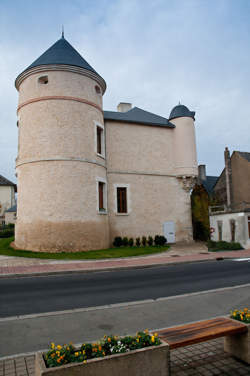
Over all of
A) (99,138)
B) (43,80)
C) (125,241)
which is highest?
(43,80)

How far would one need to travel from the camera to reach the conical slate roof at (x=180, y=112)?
2459 cm

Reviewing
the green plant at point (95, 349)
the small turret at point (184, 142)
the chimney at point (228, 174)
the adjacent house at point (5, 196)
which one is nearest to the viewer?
the green plant at point (95, 349)

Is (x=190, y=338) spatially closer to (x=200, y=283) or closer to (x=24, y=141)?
(x=200, y=283)

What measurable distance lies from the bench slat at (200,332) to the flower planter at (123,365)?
11.7 inches

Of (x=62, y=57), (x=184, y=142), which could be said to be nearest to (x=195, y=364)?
(x=62, y=57)

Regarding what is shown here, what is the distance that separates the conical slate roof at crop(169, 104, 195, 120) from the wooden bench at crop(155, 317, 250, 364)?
22.2 metres

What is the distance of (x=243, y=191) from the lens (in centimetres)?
3091

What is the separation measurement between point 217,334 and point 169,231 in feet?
64.9

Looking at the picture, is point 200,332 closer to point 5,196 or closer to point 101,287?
point 101,287

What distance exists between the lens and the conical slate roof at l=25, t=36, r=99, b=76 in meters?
19.3

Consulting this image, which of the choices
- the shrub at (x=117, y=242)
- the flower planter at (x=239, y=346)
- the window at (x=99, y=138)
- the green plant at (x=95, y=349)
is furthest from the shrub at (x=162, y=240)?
the green plant at (x=95, y=349)

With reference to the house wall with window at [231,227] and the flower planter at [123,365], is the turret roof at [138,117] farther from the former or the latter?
the flower planter at [123,365]

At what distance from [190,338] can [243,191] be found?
2979 centimetres

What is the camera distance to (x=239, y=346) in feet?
12.8
